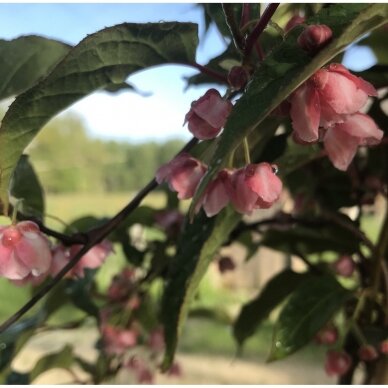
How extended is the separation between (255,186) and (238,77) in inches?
1.7

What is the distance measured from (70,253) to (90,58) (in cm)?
12

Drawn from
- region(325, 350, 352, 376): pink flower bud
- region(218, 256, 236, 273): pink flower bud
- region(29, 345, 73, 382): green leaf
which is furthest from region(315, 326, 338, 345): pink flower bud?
region(29, 345, 73, 382): green leaf

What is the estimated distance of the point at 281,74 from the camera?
23cm

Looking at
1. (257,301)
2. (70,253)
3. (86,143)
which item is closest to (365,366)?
(257,301)

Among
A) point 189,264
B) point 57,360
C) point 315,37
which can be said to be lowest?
point 57,360

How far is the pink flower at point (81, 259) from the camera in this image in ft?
1.09

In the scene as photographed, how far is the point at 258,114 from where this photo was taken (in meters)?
0.22

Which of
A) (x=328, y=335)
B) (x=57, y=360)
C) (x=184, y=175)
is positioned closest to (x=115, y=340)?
(x=57, y=360)

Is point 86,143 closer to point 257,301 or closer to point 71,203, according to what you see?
point 71,203

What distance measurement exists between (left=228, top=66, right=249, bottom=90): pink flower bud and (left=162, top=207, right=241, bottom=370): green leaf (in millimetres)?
95

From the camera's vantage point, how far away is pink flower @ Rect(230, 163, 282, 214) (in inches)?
10.8

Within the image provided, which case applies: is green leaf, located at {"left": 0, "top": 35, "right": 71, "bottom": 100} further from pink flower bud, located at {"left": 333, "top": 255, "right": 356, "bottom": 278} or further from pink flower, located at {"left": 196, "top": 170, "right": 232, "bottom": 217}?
pink flower bud, located at {"left": 333, "top": 255, "right": 356, "bottom": 278}

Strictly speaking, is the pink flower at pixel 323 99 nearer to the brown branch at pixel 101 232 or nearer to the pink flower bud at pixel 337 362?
the brown branch at pixel 101 232

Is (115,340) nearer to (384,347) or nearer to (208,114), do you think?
(384,347)
